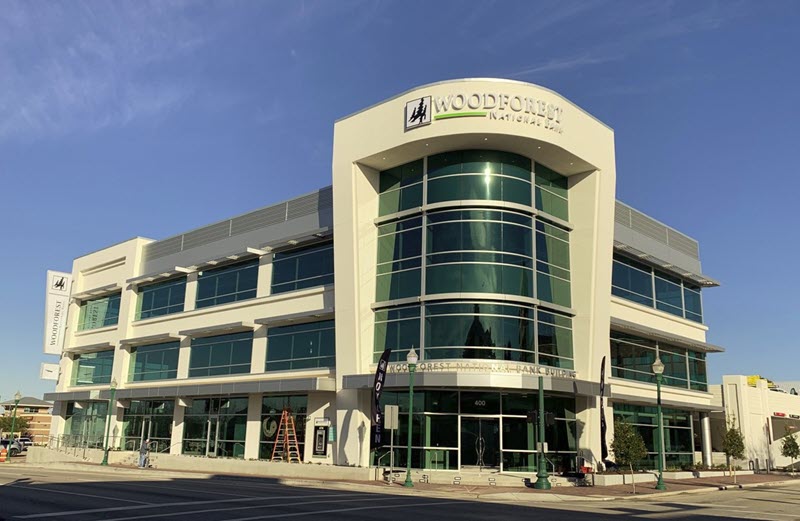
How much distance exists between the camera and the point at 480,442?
31688 millimetres

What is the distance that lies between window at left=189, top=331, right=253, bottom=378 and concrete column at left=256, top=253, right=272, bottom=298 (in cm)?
256

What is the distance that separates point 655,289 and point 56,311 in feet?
148

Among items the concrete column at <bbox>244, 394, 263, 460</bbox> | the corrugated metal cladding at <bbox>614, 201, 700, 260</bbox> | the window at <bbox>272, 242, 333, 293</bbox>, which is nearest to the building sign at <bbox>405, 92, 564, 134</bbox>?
the window at <bbox>272, 242, 333, 293</bbox>

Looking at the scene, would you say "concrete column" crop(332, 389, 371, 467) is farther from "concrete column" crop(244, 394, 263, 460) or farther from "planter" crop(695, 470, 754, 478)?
"planter" crop(695, 470, 754, 478)

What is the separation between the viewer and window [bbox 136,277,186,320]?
48.0 metres

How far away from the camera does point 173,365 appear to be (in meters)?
46.7

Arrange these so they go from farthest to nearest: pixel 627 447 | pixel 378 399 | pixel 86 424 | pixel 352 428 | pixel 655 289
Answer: pixel 86 424, pixel 655 289, pixel 352 428, pixel 627 447, pixel 378 399

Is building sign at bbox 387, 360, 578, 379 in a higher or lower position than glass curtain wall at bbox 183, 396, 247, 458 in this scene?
higher

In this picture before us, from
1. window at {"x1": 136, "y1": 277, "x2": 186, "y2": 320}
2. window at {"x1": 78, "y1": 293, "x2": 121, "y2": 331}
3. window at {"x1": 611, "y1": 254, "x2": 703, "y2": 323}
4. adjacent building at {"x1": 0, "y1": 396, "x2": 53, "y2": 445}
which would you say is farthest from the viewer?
adjacent building at {"x1": 0, "y1": 396, "x2": 53, "y2": 445}

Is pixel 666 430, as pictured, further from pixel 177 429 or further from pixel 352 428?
pixel 177 429

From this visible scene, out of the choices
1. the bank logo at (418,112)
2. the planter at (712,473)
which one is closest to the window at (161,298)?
the bank logo at (418,112)

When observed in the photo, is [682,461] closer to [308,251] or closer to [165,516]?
[308,251]

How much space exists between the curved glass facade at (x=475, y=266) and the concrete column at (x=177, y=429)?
16955 millimetres

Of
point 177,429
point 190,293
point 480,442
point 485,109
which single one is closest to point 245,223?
point 190,293
